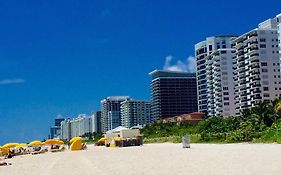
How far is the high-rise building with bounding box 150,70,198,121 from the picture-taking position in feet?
543

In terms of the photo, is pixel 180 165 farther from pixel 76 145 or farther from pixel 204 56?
pixel 204 56

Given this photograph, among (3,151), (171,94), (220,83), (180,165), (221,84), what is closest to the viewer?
(180,165)

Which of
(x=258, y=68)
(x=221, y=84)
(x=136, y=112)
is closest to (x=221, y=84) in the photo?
(x=221, y=84)

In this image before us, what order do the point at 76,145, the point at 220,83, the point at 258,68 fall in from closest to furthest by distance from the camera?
the point at 76,145 < the point at 258,68 < the point at 220,83

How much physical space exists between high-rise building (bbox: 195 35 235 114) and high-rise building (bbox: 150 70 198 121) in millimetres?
23552

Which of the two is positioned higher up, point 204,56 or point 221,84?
point 204,56

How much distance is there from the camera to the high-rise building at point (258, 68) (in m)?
104

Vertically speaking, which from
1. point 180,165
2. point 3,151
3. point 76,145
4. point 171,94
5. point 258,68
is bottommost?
point 3,151

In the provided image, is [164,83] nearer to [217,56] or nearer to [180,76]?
[180,76]

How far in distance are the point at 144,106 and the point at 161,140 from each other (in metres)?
131

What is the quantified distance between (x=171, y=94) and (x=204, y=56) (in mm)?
28557

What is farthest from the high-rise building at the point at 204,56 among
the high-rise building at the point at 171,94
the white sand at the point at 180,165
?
the white sand at the point at 180,165

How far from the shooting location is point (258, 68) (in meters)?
106

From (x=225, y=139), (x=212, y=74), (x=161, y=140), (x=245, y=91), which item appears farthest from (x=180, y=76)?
(x=225, y=139)
